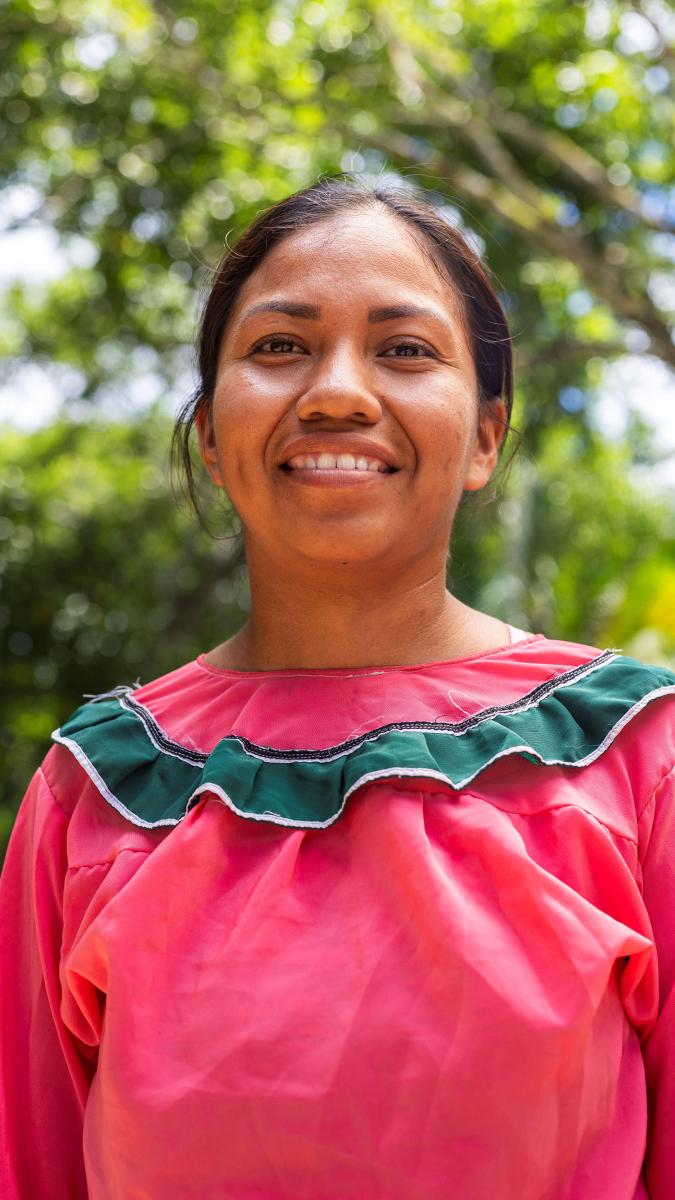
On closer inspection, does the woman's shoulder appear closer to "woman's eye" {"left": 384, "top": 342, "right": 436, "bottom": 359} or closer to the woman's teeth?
the woman's teeth

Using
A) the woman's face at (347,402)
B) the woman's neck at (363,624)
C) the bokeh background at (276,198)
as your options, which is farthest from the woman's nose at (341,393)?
the bokeh background at (276,198)

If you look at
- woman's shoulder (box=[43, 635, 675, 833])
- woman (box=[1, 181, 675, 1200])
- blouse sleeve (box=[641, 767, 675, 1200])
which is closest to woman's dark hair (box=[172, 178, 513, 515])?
woman (box=[1, 181, 675, 1200])

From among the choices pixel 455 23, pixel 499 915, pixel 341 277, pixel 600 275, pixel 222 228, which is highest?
pixel 455 23

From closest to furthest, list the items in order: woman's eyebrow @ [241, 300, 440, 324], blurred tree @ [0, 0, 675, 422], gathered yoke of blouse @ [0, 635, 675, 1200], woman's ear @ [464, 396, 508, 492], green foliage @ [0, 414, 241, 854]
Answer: gathered yoke of blouse @ [0, 635, 675, 1200]
woman's eyebrow @ [241, 300, 440, 324]
woman's ear @ [464, 396, 508, 492]
blurred tree @ [0, 0, 675, 422]
green foliage @ [0, 414, 241, 854]

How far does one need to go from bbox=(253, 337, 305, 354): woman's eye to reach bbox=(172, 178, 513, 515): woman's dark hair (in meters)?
0.16

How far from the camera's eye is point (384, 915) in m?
1.41

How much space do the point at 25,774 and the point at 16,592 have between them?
4.48 feet

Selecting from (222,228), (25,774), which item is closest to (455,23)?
(222,228)

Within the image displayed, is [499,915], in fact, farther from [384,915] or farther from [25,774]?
[25,774]

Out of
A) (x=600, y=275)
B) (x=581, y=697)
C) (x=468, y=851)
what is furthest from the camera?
(x=600, y=275)

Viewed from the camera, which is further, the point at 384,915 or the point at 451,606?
the point at 451,606

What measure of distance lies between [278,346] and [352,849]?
2.22 ft

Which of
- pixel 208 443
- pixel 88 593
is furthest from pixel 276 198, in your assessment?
pixel 208 443

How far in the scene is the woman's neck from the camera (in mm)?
1706
